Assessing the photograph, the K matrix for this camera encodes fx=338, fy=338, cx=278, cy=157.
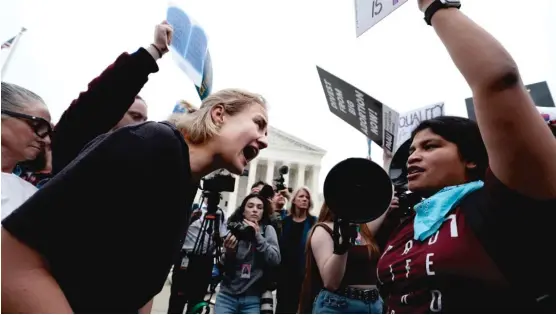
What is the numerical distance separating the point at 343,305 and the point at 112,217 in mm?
2055

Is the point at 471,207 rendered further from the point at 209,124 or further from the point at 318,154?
the point at 318,154

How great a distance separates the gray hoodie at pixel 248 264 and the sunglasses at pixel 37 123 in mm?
2205

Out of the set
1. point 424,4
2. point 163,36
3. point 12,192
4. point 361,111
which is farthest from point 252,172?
point 424,4

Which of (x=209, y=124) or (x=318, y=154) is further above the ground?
(x=318, y=154)

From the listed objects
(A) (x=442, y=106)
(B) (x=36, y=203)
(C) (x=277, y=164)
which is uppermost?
(C) (x=277, y=164)

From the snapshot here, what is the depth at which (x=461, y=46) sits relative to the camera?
0.90 metres

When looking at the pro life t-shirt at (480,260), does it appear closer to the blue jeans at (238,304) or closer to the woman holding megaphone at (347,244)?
the woman holding megaphone at (347,244)

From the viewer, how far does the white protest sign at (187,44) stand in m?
2.16

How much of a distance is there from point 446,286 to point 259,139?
0.89 m

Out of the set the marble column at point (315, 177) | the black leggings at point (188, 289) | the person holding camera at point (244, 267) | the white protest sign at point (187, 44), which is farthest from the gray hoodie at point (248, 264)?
the marble column at point (315, 177)

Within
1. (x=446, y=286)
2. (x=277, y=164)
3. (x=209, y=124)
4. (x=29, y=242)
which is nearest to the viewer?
(x=29, y=242)

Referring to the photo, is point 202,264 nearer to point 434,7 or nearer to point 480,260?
point 480,260

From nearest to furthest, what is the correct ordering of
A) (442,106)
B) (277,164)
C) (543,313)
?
(543,313), (442,106), (277,164)

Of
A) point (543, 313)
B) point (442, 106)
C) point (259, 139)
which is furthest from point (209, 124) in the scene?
point (442, 106)
